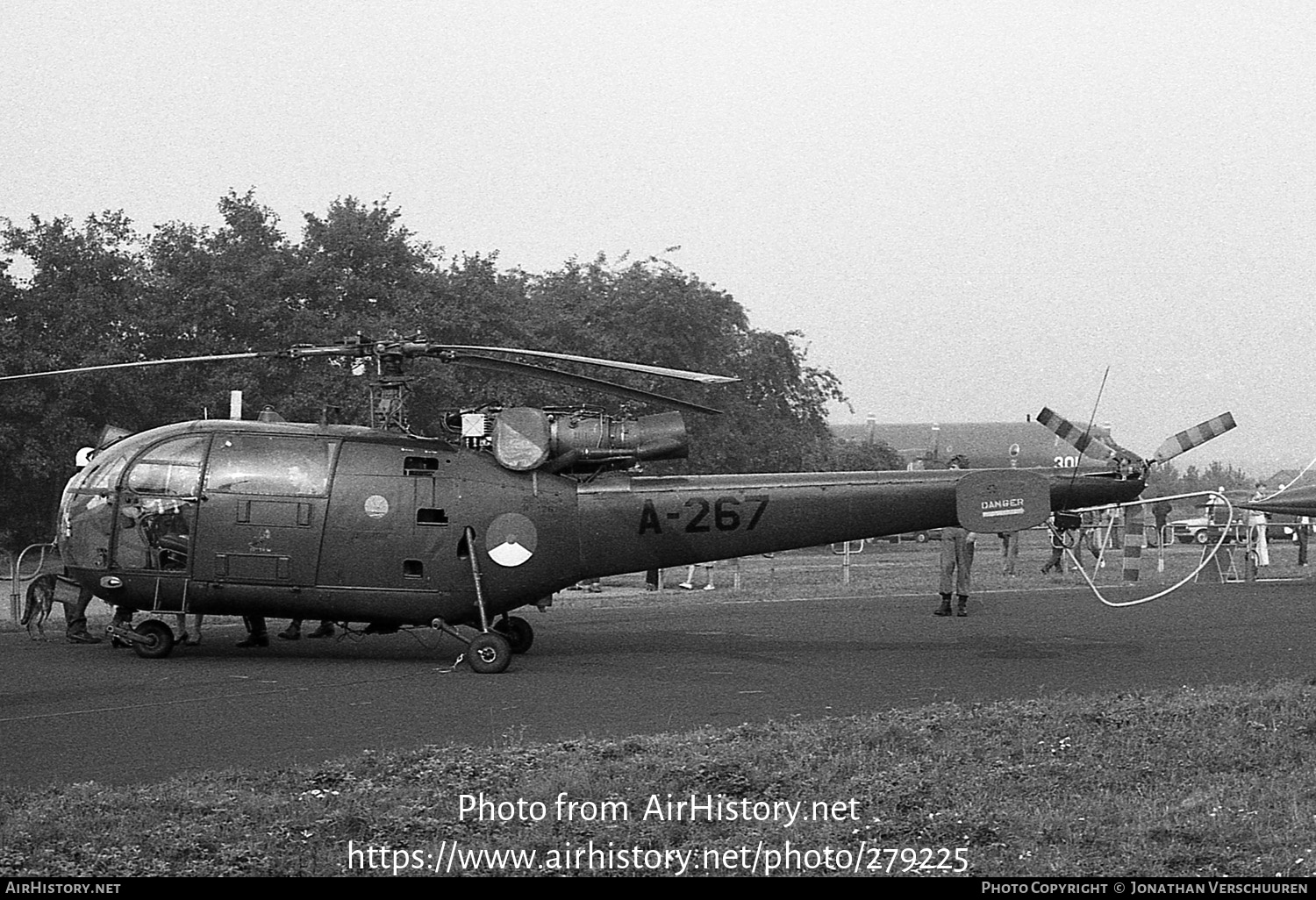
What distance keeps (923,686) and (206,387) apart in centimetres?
2696

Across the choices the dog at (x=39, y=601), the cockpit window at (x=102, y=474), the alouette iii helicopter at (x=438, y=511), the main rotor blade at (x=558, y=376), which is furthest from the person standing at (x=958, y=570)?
the dog at (x=39, y=601)

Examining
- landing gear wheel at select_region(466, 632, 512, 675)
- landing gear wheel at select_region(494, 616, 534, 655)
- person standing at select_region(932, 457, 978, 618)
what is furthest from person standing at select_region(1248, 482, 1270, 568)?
landing gear wheel at select_region(466, 632, 512, 675)

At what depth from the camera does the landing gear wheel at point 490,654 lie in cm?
1330

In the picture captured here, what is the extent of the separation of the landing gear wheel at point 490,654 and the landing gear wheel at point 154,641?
10.8 feet

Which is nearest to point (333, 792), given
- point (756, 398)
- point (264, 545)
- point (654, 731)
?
point (654, 731)

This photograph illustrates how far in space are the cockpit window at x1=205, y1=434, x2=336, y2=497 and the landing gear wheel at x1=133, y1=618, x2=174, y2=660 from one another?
1.51m

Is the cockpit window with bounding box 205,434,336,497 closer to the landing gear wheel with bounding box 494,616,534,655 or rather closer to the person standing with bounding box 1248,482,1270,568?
the landing gear wheel with bounding box 494,616,534,655

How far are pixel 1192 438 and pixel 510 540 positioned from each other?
21.3 ft

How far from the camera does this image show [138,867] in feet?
20.8

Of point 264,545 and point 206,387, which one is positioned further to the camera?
point 206,387

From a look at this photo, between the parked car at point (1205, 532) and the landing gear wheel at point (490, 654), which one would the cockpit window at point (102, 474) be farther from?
the parked car at point (1205, 532)

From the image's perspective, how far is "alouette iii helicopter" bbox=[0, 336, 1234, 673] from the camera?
14.2 m
